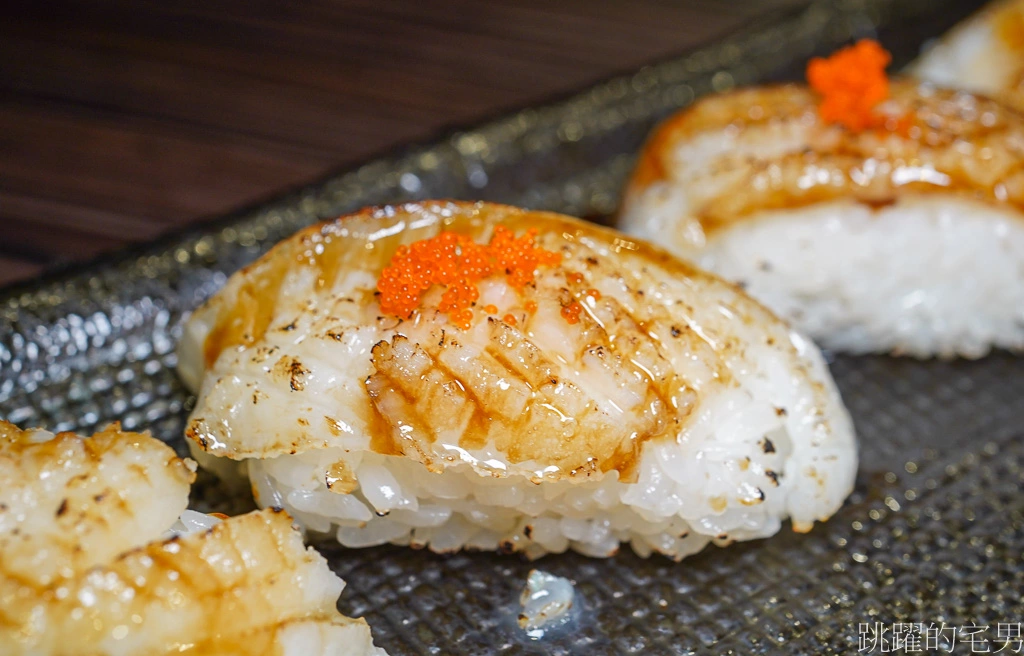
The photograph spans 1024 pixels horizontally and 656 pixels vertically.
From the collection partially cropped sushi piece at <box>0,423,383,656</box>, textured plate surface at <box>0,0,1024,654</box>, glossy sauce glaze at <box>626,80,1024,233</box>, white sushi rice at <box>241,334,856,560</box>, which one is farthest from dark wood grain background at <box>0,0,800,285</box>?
partially cropped sushi piece at <box>0,423,383,656</box>

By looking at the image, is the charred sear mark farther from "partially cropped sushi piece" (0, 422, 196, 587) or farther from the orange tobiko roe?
the orange tobiko roe

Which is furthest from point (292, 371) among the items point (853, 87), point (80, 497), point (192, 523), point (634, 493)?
point (853, 87)

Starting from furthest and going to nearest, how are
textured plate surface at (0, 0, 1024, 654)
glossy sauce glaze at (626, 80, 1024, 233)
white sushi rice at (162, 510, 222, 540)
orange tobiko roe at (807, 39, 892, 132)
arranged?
orange tobiko roe at (807, 39, 892, 132)
glossy sauce glaze at (626, 80, 1024, 233)
textured plate surface at (0, 0, 1024, 654)
white sushi rice at (162, 510, 222, 540)

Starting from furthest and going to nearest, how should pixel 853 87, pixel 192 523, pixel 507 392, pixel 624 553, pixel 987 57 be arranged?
pixel 987 57 → pixel 853 87 → pixel 624 553 → pixel 507 392 → pixel 192 523

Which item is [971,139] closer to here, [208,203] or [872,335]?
[872,335]

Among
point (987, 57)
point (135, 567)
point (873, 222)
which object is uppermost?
point (135, 567)

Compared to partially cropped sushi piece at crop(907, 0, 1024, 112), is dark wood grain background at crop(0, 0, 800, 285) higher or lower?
higher

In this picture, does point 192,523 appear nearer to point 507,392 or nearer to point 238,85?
point 507,392
